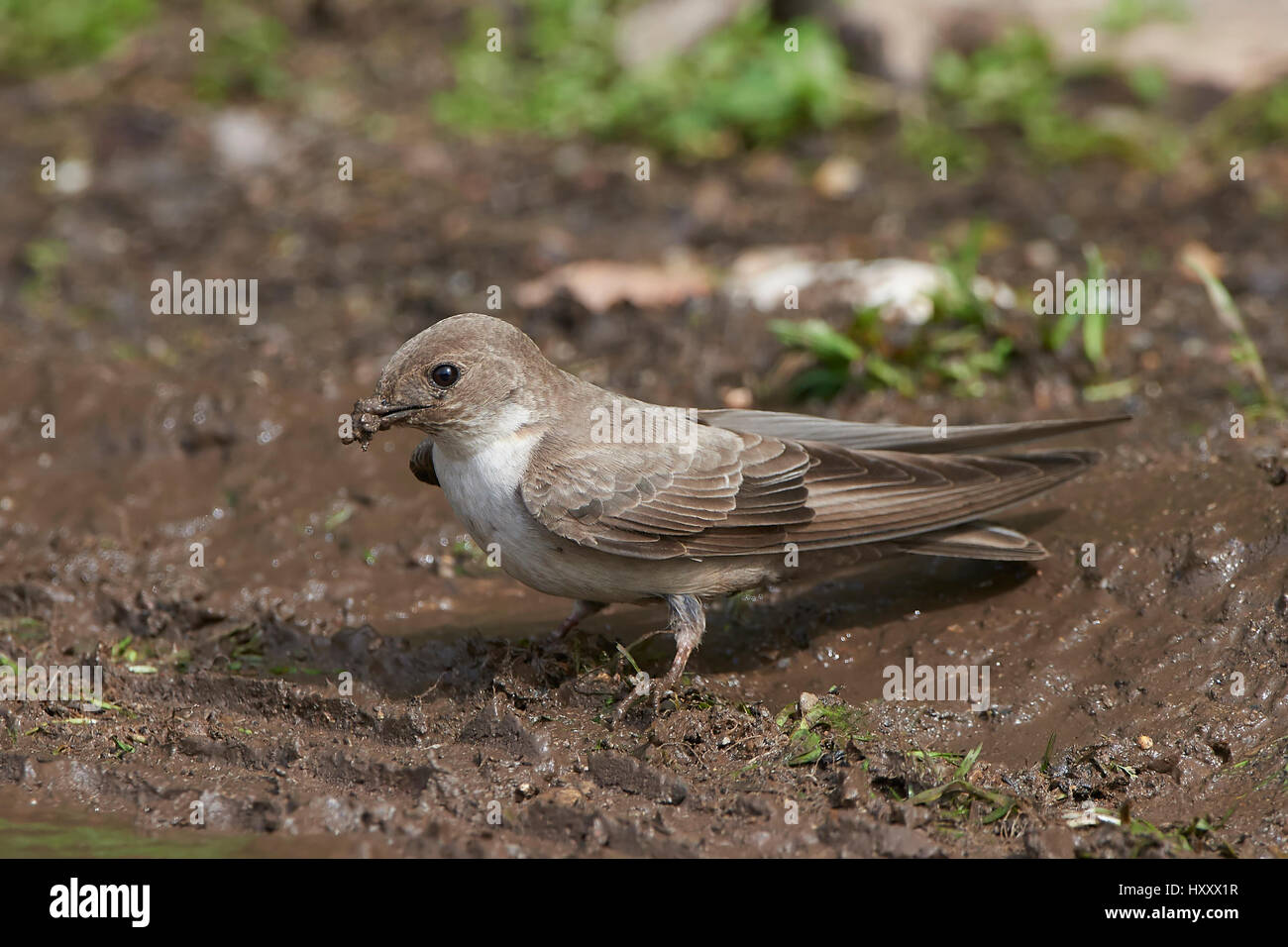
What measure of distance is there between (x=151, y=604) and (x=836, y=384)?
3748 millimetres

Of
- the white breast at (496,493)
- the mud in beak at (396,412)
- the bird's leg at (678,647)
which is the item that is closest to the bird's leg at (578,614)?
the bird's leg at (678,647)

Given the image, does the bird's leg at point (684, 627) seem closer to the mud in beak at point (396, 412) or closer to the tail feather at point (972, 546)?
the tail feather at point (972, 546)

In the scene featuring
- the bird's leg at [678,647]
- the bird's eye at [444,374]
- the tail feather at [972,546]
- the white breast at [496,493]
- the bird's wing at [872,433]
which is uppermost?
the bird's eye at [444,374]

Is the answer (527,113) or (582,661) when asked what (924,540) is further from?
(527,113)

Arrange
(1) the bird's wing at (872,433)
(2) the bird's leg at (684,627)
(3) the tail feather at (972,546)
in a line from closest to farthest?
(2) the bird's leg at (684,627) → (3) the tail feather at (972,546) → (1) the bird's wing at (872,433)

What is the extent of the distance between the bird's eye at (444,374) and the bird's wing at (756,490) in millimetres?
435

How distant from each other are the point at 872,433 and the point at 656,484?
118 centimetres

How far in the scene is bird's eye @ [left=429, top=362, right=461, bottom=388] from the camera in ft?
18.3

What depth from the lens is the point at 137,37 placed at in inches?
540

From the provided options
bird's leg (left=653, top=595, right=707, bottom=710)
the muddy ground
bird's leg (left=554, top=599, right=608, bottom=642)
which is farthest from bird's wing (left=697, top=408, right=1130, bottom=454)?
bird's leg (left=554, top=599, right=608, bottom=642)

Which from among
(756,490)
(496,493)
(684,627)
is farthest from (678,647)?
(496,493)

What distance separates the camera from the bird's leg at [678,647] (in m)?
5.61

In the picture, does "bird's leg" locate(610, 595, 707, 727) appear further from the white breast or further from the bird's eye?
the bird's eye

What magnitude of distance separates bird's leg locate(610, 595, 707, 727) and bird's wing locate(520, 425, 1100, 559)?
24cm
